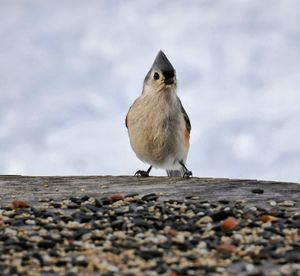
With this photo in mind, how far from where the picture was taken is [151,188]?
25.8ft

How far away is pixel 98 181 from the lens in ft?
27.8

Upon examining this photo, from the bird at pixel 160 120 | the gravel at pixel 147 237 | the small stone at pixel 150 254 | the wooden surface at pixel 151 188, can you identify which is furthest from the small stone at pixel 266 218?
the bird at pixel 160 120

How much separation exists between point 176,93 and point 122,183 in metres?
1.35

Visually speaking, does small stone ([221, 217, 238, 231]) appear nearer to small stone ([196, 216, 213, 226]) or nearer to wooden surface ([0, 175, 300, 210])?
small stone ([196, 216, 213, 226])

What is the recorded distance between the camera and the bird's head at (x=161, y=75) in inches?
342

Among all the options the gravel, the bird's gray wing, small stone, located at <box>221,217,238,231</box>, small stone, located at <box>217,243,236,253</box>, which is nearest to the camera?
the gravel

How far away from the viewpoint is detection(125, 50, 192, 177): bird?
886 centimetres

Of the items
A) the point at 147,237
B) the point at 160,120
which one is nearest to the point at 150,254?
the point at 147,237

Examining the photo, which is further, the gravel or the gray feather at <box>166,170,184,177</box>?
the gray feather at <box>166,170,184,177</box>

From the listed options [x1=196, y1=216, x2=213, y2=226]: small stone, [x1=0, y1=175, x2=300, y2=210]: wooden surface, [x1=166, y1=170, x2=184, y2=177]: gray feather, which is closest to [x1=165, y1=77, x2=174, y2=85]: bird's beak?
[x1=0, y1=175, x2=300, y2=210]: wooden surface

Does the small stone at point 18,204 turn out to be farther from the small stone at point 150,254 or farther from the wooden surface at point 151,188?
the small stone at point 150,254

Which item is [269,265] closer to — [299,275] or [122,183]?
[299,275]

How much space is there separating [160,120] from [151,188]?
1.22m

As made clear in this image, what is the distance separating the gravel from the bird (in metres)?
1.74
